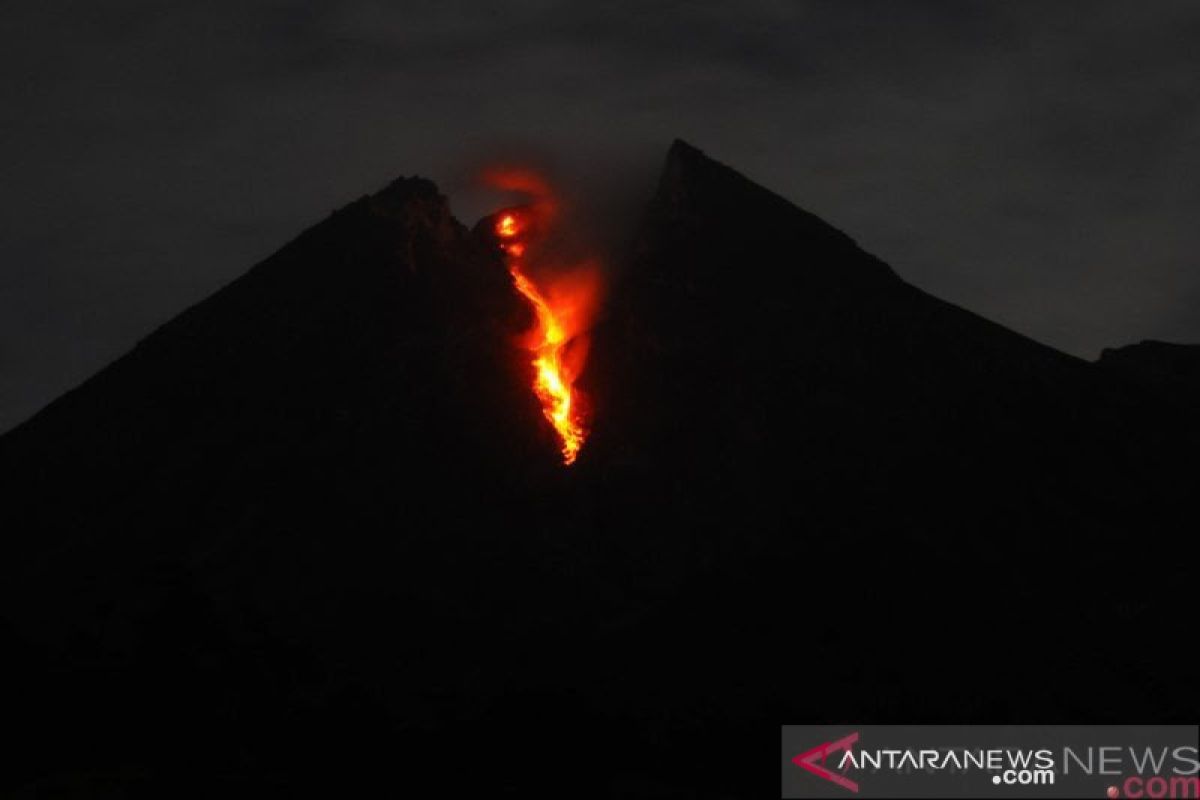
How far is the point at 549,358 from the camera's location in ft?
369

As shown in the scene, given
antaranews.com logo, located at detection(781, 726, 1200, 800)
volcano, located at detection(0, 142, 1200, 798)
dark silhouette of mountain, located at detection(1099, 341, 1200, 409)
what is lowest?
antaranews.com logo, located at detection(781, 726, 1200, 800)

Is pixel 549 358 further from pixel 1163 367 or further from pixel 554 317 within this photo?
pixel 1163 367

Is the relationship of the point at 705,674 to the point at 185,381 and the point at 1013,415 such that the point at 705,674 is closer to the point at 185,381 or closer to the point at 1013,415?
the point at 1013,415

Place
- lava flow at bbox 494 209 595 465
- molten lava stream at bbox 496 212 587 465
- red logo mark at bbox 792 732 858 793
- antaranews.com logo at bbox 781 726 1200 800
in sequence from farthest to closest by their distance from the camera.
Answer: lava flow at bbox 494 209 595 465, molten lava stream at bbox 496 212 587 465, red logo mark at bbox 792 732 858 793, antaranews.com logo at bbox 781 726 1200 800

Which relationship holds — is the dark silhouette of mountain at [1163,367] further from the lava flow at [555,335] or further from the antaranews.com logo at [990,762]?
the antaranews.com logo at [990,762]

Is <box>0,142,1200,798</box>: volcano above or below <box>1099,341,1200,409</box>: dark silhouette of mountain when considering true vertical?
below

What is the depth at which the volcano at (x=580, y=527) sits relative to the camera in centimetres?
7600

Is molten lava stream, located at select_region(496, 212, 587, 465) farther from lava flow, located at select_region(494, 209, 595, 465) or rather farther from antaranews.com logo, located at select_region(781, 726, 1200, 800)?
antaranews.com logo, located at select_region(781, 726, 1200, 800)

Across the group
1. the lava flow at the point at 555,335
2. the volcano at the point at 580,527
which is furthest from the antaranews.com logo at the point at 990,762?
the lava flow at the point at 555,335

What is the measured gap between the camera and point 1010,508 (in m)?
102

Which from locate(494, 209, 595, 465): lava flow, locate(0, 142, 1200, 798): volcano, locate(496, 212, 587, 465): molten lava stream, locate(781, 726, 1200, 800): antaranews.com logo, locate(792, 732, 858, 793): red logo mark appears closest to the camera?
locate(781, 726, 1200, 800): antaranews.com logo

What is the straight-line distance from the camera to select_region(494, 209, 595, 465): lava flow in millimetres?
108375

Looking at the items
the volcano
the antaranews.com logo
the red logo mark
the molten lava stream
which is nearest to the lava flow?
the molten lava stream

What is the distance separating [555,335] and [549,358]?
3296mm
